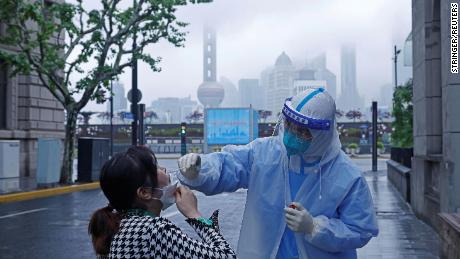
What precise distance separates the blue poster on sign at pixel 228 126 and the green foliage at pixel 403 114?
1764cm

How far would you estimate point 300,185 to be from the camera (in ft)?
10.1

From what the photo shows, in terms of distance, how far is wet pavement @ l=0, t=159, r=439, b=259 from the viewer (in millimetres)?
8888

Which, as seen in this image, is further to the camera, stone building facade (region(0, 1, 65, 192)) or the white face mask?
stone building facade (region(0, 1, 65, 192))

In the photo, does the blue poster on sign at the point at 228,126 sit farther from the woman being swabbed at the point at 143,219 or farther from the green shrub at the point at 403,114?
the woman being swabbed at the point at 143,219

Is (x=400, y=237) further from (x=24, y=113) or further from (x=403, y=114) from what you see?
(x=24, y=113)

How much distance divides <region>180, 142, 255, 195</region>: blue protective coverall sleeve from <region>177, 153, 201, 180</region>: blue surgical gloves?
0.09 ft

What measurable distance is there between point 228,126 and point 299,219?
134 feet

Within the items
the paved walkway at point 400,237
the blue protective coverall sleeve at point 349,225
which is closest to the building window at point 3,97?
the paved walkway at point 400,237

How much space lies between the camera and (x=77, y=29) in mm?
20250

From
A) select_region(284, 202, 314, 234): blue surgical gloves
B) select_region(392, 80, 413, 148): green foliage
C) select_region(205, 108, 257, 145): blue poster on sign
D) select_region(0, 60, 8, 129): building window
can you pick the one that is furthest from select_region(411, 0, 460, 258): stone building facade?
select_region(205, 108, 257, 145): blue poster on sign

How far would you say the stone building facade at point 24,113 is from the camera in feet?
77.7

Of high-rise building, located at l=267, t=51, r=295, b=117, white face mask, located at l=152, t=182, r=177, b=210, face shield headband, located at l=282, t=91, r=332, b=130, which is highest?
high-rise building, located at l=267, t=51, r=295, b=117

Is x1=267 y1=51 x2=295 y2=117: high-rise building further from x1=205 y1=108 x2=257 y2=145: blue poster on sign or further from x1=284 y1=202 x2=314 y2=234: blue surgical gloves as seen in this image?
x1=284 y1=202 x2=314 y2=234: blue surgical gloves

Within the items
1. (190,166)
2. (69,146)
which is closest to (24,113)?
(69,146)
